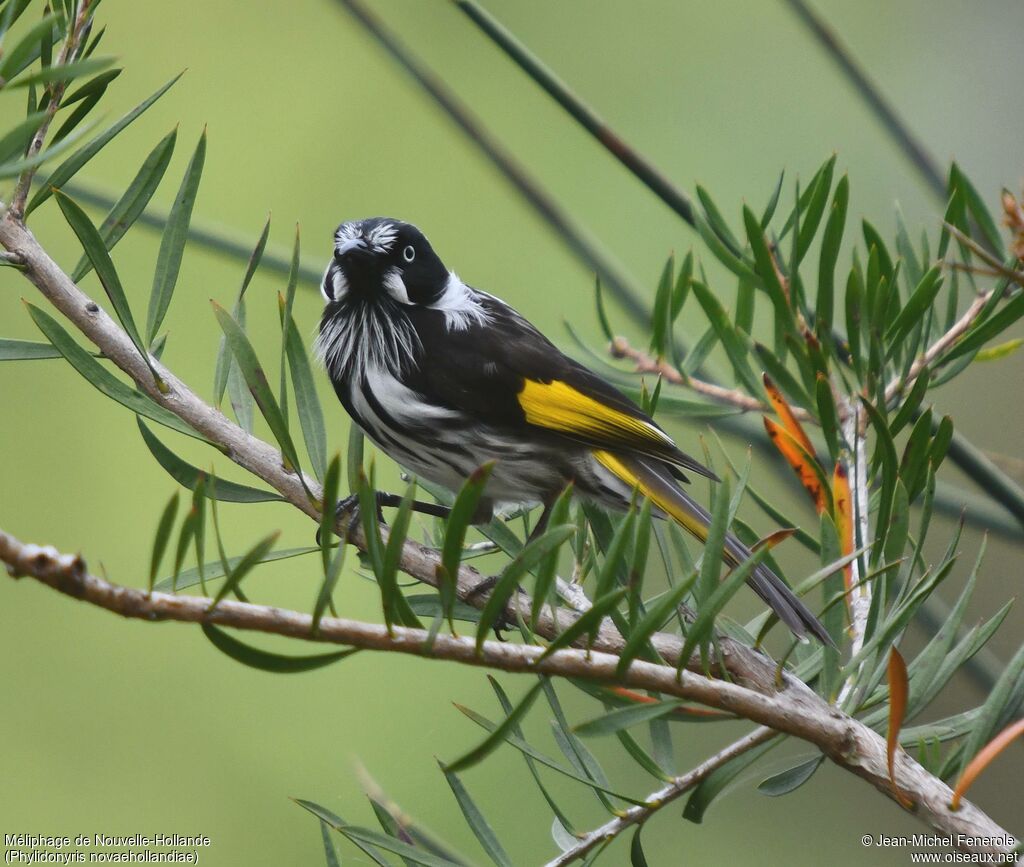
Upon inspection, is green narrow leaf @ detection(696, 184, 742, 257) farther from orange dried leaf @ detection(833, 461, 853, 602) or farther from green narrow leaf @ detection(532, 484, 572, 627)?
green narrow leaf @ detection(532, 484, 572, 627)

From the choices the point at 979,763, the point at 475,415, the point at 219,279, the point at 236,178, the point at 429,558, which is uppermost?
the point at 236,178

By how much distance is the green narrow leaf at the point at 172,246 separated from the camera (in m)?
0.76

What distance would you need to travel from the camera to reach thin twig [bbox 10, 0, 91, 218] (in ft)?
2.45

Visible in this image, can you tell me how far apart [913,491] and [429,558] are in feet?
1.06

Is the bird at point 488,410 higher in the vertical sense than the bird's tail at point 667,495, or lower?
higher

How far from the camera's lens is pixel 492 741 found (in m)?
0.51

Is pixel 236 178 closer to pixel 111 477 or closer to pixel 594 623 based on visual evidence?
pixel 111 477

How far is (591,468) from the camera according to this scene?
5.12 feet

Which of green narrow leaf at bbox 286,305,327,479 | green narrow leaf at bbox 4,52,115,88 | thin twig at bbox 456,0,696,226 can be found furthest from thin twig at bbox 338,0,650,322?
green narrow leaf at bbox 4,52,115,88

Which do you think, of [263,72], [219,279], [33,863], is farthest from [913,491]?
[263,72]

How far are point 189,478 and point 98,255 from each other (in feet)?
0.51

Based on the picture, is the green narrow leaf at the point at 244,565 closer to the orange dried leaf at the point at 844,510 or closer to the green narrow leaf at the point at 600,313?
the orange dried leaf at the point at 844,510

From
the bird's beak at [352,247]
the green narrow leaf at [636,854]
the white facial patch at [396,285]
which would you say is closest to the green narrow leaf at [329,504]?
the green narrow leaf at [636,854]

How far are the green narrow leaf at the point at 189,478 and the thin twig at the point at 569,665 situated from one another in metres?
0.26
